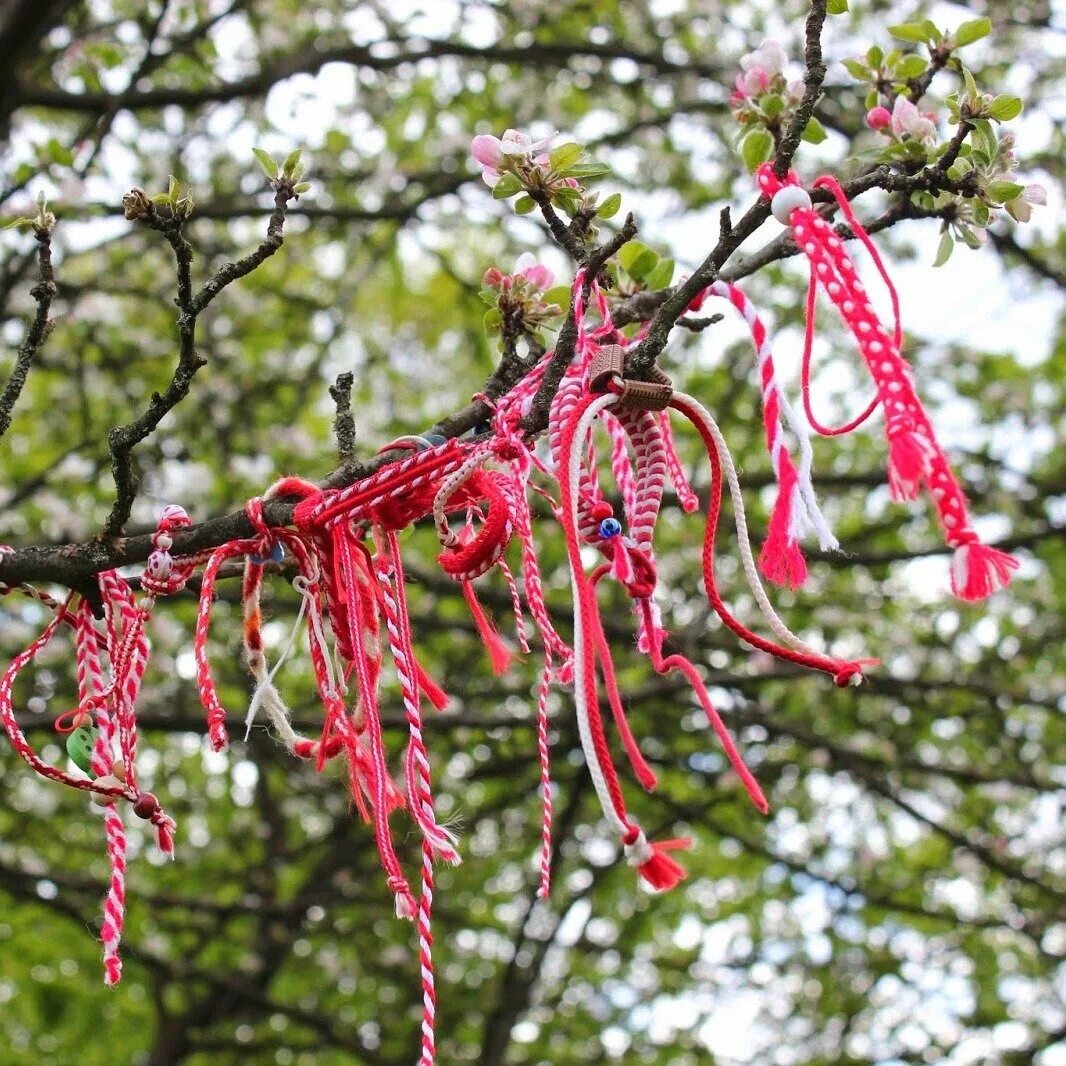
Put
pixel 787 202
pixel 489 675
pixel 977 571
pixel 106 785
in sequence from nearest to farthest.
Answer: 1. pixel 977 571
2. pixel 787 202
3. pixel 106 785
4. pixel 489 675

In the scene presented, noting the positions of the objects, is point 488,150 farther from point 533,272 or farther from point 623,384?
point 623,384

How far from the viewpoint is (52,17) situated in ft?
2.39

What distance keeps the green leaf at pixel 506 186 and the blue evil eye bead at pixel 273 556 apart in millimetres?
A: 399

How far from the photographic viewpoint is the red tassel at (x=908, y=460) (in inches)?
36.7

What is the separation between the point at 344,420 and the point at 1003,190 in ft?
2.28

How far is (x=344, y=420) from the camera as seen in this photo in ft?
4.43

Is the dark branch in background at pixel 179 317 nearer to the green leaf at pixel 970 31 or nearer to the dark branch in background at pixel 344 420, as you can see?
the dark branch in background at pixel 344 420

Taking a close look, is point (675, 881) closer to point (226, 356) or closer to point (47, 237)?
point (47, 237)

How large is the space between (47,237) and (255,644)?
1.59 feet

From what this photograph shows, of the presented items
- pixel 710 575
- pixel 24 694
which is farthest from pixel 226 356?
pixel 710 575

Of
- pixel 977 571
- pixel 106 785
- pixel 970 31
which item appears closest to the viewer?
pixel 977 571

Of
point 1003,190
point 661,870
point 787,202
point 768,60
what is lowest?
point 661,870

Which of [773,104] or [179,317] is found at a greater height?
[773,104]

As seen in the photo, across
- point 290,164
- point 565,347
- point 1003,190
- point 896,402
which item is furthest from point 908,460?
point 290,164
